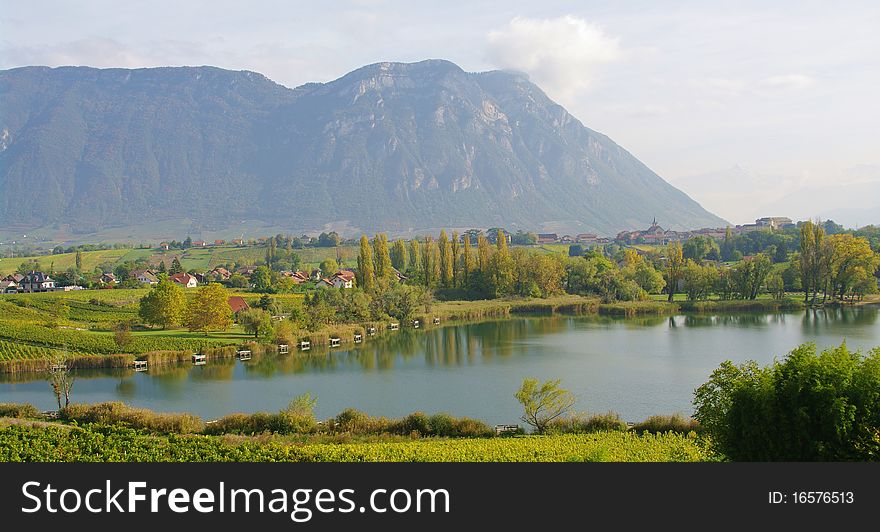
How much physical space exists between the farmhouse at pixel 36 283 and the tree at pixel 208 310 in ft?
100

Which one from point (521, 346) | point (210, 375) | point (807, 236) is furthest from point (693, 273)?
point (210, 375)

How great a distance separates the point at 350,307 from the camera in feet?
150

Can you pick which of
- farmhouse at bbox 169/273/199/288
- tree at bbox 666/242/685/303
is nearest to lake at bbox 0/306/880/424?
tree at bbox 666/242/685/303

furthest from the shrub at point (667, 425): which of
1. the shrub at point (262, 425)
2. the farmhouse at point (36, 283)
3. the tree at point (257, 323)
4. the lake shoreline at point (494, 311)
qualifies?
the farmhouse at point (36, 283)

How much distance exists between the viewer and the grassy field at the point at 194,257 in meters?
87.8

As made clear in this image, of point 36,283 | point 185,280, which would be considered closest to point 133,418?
point 185,280

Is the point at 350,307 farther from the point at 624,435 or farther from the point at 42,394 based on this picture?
the point at 624,435

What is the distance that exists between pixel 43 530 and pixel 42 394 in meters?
22.0

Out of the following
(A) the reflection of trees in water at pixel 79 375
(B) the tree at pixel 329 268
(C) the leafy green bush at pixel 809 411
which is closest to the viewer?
(C) the leafy green bush at pixel 809 411

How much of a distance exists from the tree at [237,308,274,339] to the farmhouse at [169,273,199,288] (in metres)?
28.7

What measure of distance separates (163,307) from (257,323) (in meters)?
5.38

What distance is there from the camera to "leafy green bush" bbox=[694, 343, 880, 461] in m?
9.89

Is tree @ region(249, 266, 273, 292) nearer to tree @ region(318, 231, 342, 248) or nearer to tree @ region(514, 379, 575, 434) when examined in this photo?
tree @ region(514, 379, 575, 434)

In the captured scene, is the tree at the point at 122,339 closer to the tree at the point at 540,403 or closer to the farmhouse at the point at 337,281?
the tree at the point at 540,403
